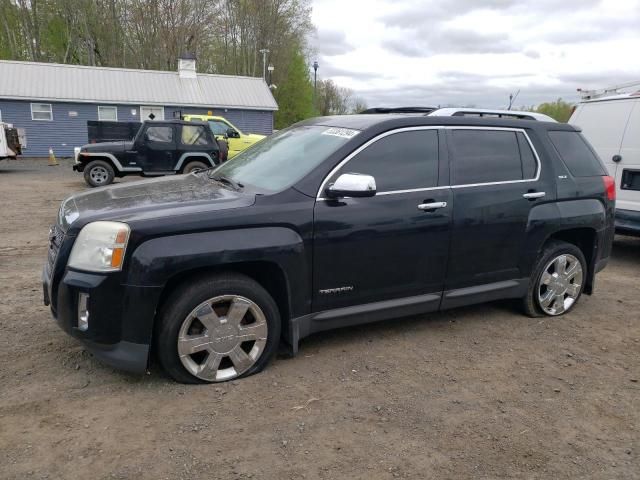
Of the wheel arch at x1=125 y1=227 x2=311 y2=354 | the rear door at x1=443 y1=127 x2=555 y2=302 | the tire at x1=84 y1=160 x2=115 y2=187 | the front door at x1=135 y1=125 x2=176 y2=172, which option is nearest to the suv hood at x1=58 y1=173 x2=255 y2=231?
the wheel arch at x1=125 y1=227 x2=311 y2=354

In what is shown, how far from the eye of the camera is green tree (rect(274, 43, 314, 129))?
159 ft

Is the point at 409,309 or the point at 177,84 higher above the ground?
the point at 177,84

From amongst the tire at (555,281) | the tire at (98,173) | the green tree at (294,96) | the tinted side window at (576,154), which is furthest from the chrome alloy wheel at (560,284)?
the green tree at (294,96)

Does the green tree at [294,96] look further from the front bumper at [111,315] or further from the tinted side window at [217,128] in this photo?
the front bumper at [111,315]

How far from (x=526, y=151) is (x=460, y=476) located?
2.95 m

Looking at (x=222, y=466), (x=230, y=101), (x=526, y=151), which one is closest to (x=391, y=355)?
(x=222, y=466)

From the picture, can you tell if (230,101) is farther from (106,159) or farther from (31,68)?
(106,159)

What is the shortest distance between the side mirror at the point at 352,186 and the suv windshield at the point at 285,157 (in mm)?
279

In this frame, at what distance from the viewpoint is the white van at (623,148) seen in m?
6.52

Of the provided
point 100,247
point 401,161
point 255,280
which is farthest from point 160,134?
point 100,247

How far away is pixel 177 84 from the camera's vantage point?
28.2 metres

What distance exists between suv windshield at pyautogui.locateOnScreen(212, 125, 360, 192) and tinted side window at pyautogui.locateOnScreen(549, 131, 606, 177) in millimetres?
2125

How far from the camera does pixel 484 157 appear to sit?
168 inches

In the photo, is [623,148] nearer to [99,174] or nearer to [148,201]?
[148,201]
